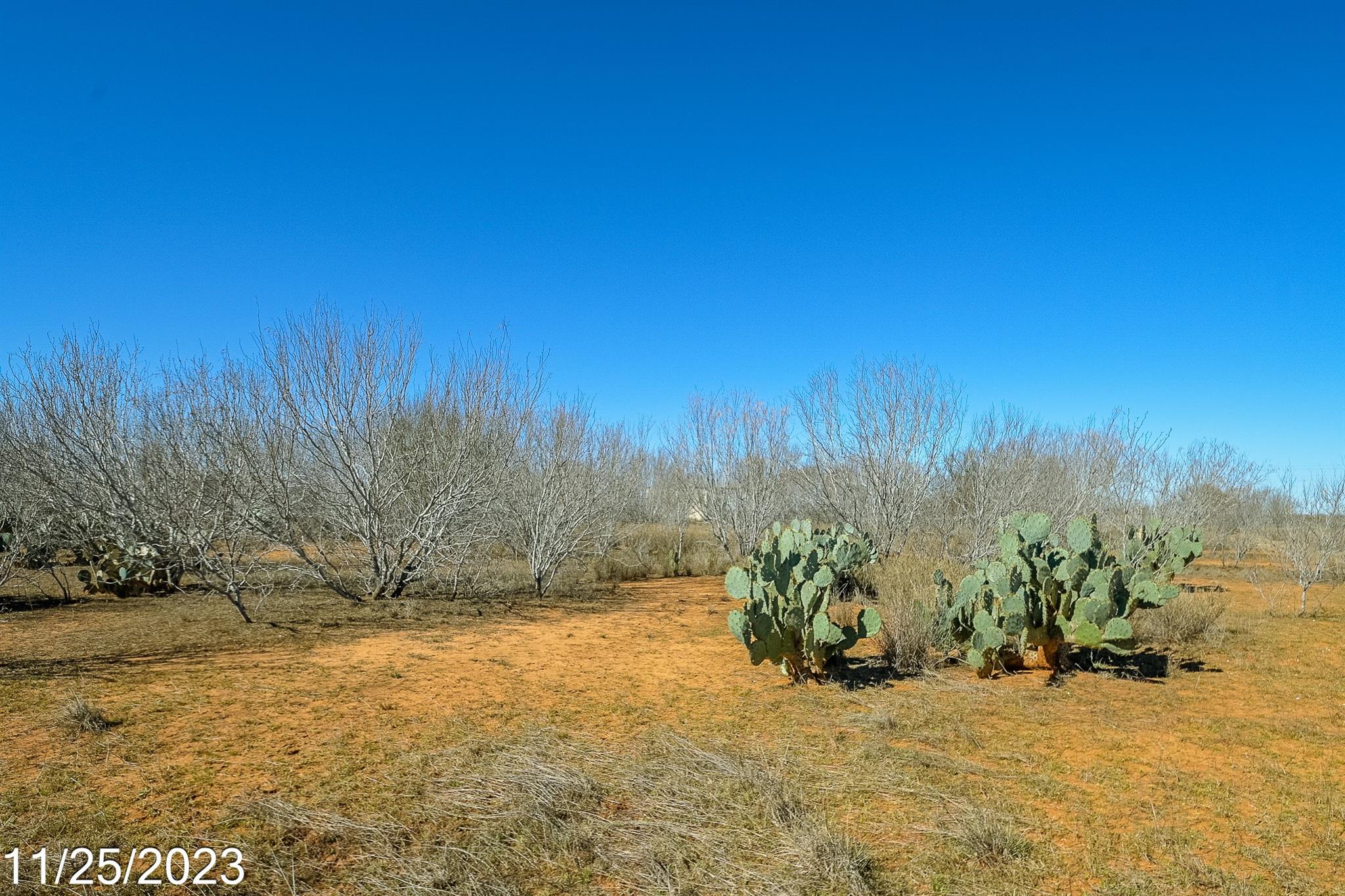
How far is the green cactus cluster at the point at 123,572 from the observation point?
1008cm

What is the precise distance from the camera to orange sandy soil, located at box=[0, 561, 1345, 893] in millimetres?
3049

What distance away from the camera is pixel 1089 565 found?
6.52 meters

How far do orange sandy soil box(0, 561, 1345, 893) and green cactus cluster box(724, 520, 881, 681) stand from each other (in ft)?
1.02

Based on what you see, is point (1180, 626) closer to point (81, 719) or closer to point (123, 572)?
point (81, 719)

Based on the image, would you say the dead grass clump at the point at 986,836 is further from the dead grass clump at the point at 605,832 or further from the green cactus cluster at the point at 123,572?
the green cactus cluster at the point at 123,572

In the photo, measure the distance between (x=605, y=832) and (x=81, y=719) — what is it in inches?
151

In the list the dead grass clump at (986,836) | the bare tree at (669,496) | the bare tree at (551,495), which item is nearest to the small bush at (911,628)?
the dead grass clump at (986,836)

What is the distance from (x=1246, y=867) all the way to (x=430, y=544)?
9477 mm

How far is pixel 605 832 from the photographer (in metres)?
3.09

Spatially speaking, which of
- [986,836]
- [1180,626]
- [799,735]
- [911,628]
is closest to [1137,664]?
[1180,626]

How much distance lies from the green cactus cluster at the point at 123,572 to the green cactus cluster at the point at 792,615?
8.72 meters

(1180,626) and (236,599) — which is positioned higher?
(236,599)

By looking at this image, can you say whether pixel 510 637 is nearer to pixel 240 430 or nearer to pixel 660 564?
pixel 240 430

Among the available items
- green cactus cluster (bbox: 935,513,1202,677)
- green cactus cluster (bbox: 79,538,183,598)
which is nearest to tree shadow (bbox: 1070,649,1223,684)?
green cactus cluster (bbox: 935,513,1202,677)
